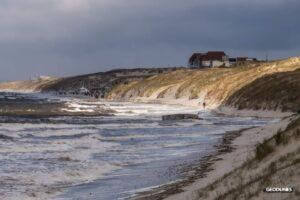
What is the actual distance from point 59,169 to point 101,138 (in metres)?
15.2

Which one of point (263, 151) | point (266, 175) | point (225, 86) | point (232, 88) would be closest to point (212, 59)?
point (225, 86)

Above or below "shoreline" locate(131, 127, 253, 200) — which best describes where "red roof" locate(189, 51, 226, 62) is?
above

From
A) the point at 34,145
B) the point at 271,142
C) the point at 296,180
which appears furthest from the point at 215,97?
the point at 296,180

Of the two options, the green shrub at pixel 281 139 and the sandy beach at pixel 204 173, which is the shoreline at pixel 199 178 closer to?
the sandy beach at pixel 204 173

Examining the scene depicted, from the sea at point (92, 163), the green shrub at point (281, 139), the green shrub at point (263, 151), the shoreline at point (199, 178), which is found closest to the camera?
the shoreline at point (199, 178)

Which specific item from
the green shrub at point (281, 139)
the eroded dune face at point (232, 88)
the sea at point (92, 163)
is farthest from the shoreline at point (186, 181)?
the eroded dune face at point (232, 88)

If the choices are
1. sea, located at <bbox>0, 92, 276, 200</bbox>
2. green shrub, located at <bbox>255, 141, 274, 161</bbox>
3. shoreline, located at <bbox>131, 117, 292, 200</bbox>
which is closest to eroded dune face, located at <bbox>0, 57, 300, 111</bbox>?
sea, located at <bbox>0, 92, 276, 200</bbox>

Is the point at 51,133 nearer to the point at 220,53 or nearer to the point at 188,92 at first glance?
the point at 188,92

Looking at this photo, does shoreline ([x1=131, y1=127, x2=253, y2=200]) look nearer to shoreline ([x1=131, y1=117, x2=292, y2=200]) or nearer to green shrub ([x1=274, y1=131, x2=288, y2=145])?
shoreline ([x1=131, y1=117, x2=292, y2=200])

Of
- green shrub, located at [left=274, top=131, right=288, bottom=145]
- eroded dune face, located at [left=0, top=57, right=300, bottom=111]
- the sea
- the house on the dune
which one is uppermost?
the house on the dune

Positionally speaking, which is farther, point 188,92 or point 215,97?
point 188,92

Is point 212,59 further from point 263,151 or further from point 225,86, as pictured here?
point 263,151

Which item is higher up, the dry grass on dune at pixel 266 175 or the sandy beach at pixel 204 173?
the dry grass on dune at pixel 266 175

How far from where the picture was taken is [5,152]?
27.9 metres
